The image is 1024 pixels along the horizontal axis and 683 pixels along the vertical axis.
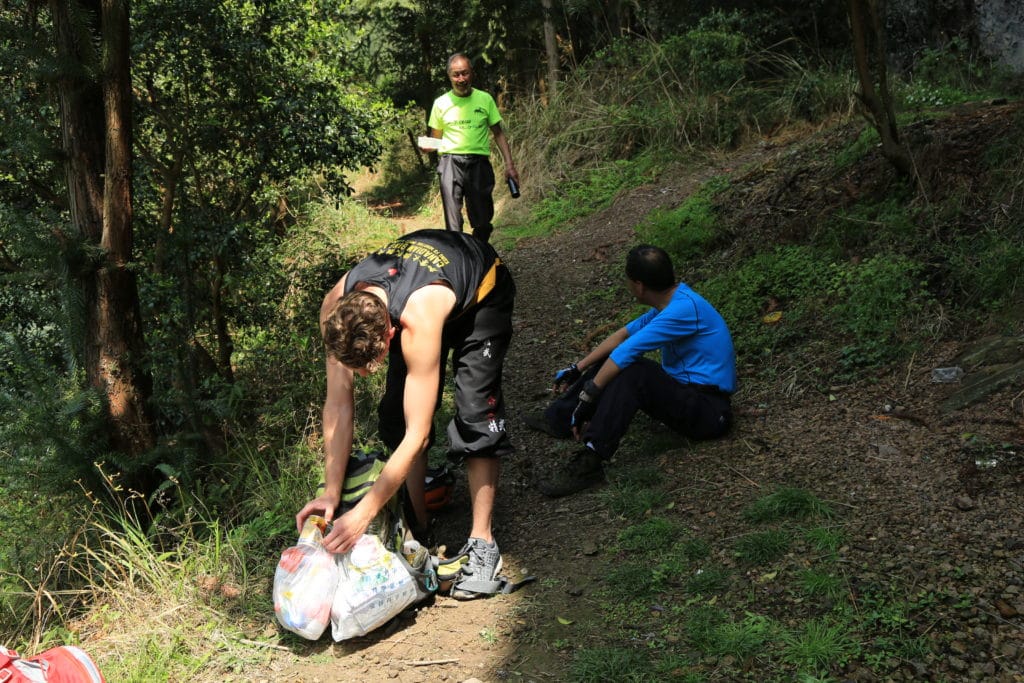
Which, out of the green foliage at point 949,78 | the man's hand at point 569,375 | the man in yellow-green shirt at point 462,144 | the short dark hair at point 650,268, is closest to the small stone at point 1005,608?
the short dark hair at point 650,268

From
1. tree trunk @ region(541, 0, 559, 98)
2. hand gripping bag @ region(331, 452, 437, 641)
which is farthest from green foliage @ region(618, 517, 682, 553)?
tree trunk @ region(541, 0, 559, 98)

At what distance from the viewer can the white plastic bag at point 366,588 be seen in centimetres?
295

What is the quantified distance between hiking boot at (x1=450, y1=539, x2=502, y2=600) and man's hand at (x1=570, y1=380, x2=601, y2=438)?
0.82m

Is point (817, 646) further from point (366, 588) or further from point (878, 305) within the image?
point (878, 305)

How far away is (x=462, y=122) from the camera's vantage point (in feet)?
20.9

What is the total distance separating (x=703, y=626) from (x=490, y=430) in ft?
3.56

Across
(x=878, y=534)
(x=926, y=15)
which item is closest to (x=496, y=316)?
(x=878, y=534)

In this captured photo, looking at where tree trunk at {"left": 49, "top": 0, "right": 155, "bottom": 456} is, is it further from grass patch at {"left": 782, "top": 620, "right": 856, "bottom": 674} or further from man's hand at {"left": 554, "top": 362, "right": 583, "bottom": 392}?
grass patch at {"left": 782, "top": 620, "right": 856, "bottom": 674}

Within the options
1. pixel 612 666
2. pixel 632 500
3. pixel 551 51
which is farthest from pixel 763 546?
pixel 551 51

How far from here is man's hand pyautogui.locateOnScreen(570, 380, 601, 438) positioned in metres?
3.82

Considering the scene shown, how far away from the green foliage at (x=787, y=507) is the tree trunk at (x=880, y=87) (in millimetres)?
2926

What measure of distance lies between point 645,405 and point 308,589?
1739mm

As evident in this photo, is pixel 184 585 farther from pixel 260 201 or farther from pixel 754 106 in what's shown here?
pixel 754 106

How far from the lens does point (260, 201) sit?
25.2ft
